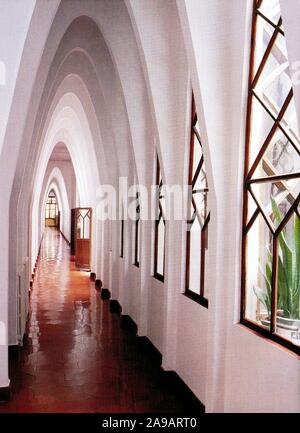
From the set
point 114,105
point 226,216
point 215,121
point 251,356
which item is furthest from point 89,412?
point 114,105

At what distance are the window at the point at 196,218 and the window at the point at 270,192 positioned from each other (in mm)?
1080

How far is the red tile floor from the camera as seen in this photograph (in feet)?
15.9

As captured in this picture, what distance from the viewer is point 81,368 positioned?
19.6 ft

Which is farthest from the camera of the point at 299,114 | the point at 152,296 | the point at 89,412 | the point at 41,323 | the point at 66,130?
the point at 66,130

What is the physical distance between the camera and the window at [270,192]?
135 inches

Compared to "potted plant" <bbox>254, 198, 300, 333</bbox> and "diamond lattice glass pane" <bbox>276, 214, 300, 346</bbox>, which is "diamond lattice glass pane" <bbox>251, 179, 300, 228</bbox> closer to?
"potted plant" <bbox>254, 198, 300, 333</bbox>

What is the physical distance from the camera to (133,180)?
8836mm

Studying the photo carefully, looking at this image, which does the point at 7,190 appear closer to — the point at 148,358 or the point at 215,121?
the point at 215,121

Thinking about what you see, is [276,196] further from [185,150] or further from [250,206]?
[185,150]

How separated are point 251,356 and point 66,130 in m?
16.3

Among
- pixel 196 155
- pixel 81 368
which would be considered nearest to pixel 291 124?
pixel 196 155

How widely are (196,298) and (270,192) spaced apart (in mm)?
1730

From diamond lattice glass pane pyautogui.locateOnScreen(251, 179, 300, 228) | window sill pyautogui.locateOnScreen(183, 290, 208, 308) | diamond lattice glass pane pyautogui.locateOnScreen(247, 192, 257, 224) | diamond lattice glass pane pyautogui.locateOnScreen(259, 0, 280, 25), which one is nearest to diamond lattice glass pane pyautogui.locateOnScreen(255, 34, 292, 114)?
diamond lattice glass pane pyautogui.locateOnScreen(259, 0, 280, 25)

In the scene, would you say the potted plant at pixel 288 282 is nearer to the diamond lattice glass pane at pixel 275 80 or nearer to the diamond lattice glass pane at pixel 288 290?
the diamond lattice glass pane at pixel 288 290
